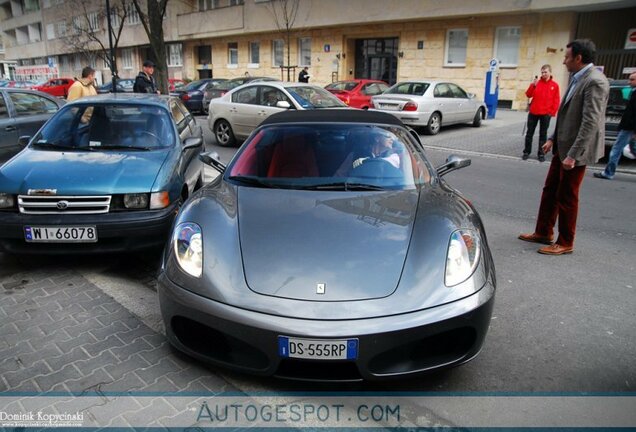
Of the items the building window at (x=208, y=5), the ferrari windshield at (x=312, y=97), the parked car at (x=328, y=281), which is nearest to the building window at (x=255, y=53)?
the building window at (x=208, y=5)

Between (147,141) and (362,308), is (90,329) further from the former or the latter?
(147,141)

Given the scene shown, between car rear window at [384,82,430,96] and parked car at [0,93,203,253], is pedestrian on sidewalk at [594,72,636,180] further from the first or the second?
parked car at [0,93,203,253]

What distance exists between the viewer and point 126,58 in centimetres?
4456

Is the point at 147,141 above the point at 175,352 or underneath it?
above

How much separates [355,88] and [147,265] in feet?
44.4

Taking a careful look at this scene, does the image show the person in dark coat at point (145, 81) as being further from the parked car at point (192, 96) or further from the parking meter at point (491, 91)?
the parking meter at point (491, 91)

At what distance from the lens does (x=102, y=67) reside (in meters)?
49.0

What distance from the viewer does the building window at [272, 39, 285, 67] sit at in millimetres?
31364

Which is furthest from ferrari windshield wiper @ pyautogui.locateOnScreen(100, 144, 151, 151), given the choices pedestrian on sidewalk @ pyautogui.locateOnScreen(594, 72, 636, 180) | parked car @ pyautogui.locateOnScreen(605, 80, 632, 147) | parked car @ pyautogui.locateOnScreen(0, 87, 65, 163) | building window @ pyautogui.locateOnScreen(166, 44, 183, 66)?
building window @ pyautogui.locateOnScreen(166, 44, 183, 66)

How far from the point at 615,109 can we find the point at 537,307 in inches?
308

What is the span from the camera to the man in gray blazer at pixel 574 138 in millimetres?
4480

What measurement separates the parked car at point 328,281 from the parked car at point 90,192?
1.01m

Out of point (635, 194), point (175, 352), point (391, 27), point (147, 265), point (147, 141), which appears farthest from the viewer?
point (391, 27)

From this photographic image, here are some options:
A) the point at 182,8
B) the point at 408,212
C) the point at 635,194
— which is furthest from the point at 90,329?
the point at 182,8
